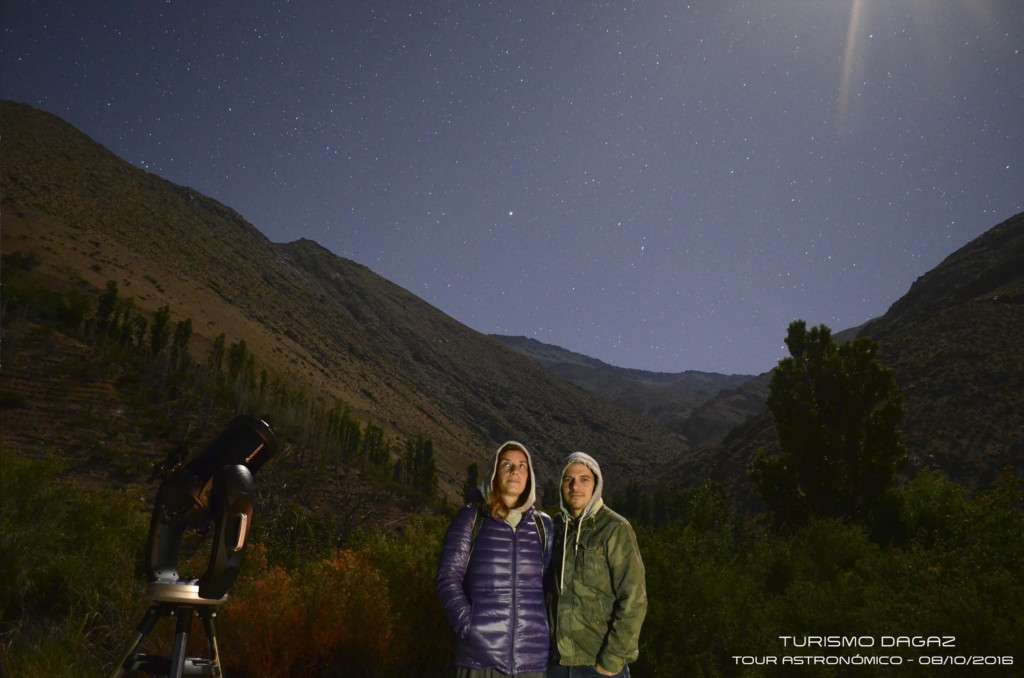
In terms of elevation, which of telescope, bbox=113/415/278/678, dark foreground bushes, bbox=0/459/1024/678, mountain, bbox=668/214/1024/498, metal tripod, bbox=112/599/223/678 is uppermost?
mountain, bbox=668/214/1024/498

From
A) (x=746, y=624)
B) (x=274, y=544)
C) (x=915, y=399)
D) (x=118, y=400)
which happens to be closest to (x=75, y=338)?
(x=118, y=400)

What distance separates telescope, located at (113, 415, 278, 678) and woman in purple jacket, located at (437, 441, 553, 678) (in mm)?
1062

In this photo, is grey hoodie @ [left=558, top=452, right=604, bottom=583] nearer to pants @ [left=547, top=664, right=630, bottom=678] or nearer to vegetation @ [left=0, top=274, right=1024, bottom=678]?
pants @ [left=547, top=664, right=630, bottom=678]

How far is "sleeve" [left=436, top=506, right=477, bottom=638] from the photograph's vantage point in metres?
3.23

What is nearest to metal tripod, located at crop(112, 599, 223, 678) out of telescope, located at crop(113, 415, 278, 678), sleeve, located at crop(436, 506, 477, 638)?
telescope, located at crop(113, 415, 278, 678)

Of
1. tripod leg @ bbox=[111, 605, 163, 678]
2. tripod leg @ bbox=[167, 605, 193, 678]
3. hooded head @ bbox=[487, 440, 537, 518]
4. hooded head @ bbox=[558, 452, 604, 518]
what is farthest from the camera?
hooded head @ bbox=[558, 452, 604, 518]

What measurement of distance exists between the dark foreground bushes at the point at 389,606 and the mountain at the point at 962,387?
56.1 feet

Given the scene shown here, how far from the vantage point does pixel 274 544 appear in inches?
449

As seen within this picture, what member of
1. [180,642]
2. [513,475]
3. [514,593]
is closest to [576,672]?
[514,593]

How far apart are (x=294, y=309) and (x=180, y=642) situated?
8997 cm

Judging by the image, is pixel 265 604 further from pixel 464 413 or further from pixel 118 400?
pixel 464 413

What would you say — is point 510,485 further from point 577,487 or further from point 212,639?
point 212,639

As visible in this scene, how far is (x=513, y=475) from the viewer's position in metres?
3.45

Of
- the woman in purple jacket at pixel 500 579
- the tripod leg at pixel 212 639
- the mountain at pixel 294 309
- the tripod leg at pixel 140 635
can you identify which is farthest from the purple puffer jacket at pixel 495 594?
the mountain at pixel 294 309
